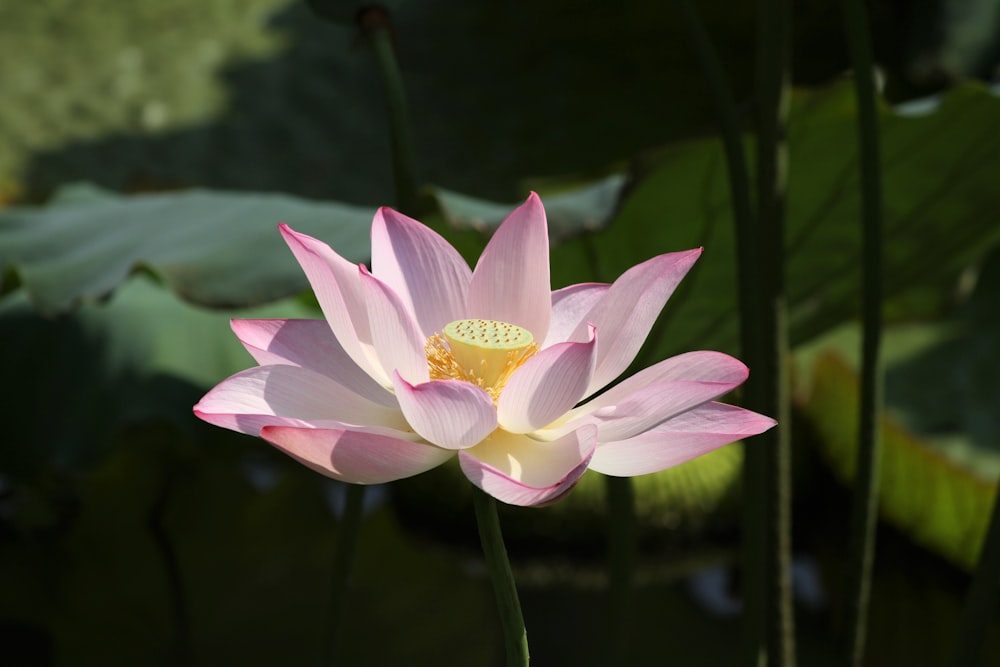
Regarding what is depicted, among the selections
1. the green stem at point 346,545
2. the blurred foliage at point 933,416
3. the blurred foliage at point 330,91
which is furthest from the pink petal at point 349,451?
the blurred foliage at point 330,91

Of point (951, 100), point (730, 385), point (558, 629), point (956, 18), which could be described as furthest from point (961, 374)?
point (730, 385)

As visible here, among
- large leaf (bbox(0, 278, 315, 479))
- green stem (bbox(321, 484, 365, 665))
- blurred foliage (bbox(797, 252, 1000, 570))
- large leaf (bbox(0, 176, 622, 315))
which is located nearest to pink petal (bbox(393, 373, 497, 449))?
green stem (bbox(321, 484, 365, 665))

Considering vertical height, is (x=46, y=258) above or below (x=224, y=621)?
above

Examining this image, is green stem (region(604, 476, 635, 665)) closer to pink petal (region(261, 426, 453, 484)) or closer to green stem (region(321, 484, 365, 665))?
green stem (region(321, 484, 365, 665))

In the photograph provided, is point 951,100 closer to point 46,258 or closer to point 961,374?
point 46,258

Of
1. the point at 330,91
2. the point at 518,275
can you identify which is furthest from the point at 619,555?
the point at 330,91

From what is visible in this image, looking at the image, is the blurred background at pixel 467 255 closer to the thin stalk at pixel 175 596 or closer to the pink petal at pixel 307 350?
the thin stalk at pixel 175 596

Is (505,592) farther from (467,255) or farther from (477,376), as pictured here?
(467,255)
